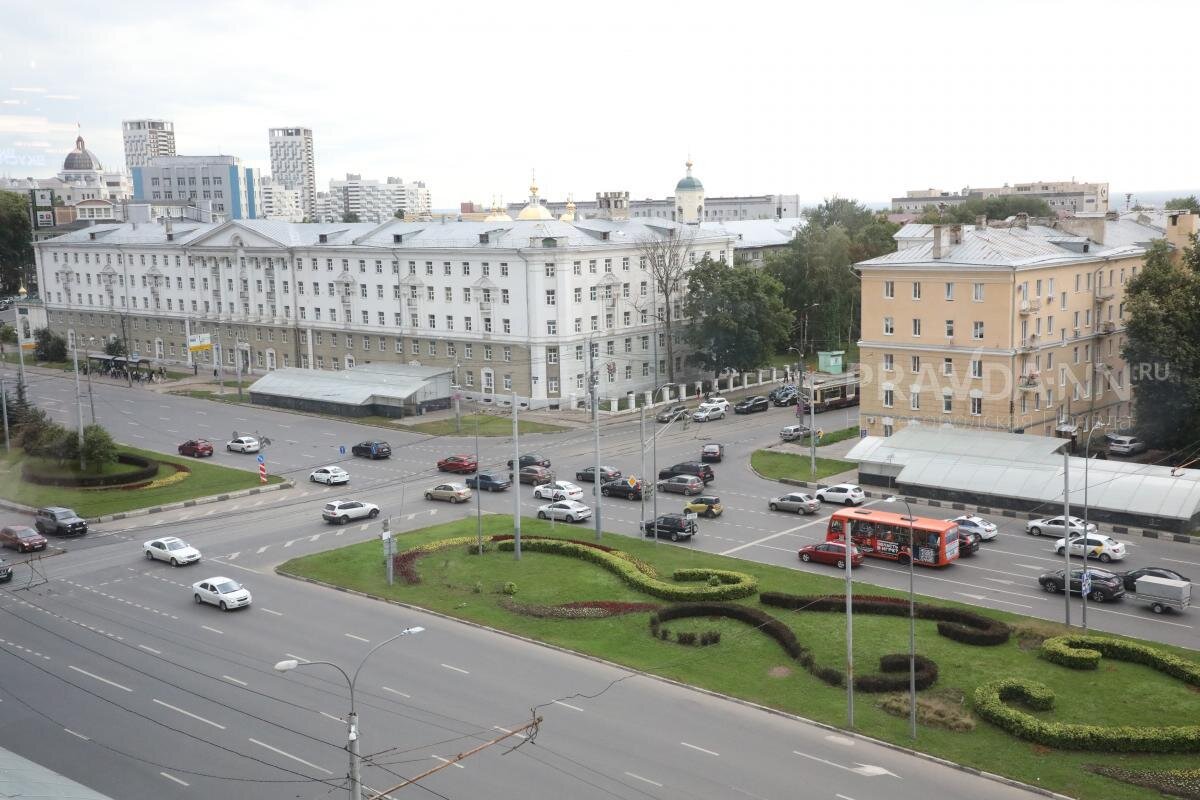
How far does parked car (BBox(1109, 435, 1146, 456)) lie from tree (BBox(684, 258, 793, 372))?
104ft

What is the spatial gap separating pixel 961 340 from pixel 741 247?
70479 mm

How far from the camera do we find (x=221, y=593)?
41438mm

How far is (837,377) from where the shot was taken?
301ft

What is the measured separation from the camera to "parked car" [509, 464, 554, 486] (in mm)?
61906

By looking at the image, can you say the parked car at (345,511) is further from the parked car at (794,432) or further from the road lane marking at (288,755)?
the parked car at (794,432)

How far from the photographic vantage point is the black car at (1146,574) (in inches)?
1586

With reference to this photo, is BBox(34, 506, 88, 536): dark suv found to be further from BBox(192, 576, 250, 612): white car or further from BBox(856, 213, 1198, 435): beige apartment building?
BBox(856, 213, 1198, 435): beige apartment building

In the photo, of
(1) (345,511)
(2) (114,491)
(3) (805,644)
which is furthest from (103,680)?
(2) (114,491)

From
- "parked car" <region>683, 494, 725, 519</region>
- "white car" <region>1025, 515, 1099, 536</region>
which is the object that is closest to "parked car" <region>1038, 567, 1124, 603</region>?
"white car" <region>1025, 515, 1099, 536</region>

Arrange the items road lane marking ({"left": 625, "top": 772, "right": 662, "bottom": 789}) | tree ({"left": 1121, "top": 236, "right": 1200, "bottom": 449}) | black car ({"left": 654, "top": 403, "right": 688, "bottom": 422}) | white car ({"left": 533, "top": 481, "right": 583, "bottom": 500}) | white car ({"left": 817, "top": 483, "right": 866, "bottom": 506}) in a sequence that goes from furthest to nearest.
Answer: black car ({"left": 654, "top": 403, "right": 688, "bottom": 422}) < tree ({"left": 1121, "top": 236, "right": 1200, "bottom": 449}) < white car ({"left": 533, "top": 481, "right": 583, "bottom": 500}) < white car ({"left": 817, "top": 483, "right": 866, "bottom": 506}) < road lane marking ({"left": 625, "top": 772, "right": 662, "bottom": 789})

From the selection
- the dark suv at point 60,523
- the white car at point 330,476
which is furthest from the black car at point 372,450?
the dark suv at point 60,523

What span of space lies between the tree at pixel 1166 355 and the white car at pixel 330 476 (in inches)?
1786

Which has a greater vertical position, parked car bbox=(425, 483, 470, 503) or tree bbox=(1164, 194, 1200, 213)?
tree bbox=(1164, 194, 1200, 213)

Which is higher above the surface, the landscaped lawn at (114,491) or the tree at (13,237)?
the tree at (13,237)
